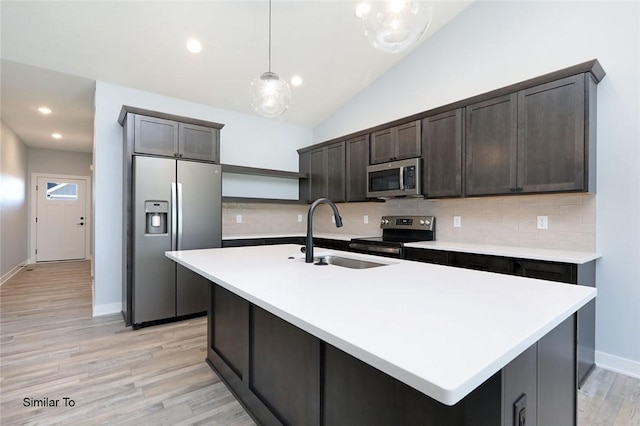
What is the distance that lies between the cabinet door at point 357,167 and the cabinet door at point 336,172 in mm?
91

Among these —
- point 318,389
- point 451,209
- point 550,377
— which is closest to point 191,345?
point 318,389

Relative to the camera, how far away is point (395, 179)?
366cm

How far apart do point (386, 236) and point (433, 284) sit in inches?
111

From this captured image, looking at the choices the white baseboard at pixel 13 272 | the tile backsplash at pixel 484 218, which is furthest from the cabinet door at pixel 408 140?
the white baseboard at pixel 13 272

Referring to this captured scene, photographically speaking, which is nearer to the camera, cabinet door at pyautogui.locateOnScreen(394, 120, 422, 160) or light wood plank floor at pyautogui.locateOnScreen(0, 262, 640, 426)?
light wood plank floor at pyautogui.locateOnScreen(0, 262, 640, 426)

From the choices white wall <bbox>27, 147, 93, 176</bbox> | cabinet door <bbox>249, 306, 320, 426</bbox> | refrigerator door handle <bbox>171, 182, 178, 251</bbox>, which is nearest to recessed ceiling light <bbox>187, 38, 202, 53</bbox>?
refrigerator door handle <bbox>171, 182, 178, 251</bbox>

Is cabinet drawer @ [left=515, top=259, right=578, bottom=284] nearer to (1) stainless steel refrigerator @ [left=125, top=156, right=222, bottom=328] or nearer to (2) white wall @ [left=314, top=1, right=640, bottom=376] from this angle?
(2) white wall @ [left=314, top=1, right=640, bottom=376]

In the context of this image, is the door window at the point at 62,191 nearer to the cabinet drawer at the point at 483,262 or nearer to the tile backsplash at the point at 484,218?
the tile backsplash at the point at 484,218

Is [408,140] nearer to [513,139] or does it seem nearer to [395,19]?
[513,139]

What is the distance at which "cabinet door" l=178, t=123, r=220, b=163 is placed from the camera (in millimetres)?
3623

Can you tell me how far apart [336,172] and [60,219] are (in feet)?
23.7

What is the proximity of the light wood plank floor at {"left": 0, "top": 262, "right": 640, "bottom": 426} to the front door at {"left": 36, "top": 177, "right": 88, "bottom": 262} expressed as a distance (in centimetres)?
469

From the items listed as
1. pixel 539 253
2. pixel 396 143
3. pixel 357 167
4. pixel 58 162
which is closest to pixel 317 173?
pixel 357 167

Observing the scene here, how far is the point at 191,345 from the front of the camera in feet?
9.36
